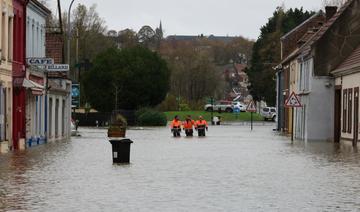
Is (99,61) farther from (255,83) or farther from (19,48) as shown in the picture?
(19,48)

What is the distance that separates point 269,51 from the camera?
A: 114 m

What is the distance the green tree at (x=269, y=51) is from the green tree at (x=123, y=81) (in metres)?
19.2

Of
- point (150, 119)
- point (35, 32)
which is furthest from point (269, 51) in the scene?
point (35, 32)

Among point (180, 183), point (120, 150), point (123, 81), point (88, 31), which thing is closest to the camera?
point (180, 183)

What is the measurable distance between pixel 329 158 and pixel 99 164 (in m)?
8.66

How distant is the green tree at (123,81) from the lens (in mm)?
95188

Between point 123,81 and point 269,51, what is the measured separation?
83.5 ft

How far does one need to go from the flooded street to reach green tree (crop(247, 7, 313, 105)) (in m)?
81.0

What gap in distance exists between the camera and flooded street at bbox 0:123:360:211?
53.5 ft

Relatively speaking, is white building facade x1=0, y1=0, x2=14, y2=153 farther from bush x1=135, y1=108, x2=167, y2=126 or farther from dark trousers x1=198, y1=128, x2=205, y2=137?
bush x1=135, y1=108, x2=167, y2=126

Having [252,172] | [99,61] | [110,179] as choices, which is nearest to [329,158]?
[252,172]

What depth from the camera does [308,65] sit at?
56.1m

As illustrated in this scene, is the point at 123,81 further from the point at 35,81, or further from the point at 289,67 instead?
the point at 35,81

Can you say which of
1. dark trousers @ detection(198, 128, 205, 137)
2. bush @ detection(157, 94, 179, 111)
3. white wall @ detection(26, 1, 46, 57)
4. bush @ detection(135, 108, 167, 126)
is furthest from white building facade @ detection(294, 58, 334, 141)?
bush @ detection(157, 94, 179, 111)
